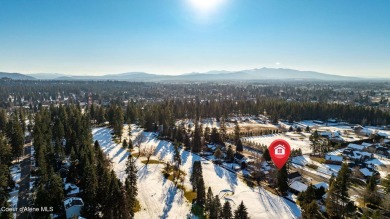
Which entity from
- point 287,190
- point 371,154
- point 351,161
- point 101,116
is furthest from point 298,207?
point 101,116

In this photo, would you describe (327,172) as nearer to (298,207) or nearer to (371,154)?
(371,154)

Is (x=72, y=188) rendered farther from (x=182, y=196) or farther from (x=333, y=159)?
(x=333, y=159)

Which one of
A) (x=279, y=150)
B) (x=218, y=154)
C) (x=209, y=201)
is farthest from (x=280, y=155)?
(x=209, y=201)

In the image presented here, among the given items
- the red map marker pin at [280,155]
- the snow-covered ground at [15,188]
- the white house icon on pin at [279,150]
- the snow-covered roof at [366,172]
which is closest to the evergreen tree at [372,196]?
the red map marker pin at [280,155]

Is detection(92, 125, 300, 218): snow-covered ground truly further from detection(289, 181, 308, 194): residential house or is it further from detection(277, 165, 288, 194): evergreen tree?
detection(289, 181, 308, 194): residential house

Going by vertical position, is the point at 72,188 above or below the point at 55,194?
below

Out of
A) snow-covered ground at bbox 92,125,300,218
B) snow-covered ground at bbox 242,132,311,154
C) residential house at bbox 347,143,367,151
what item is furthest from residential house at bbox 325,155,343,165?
snow-covered ground at bbox 92,125,300,218
